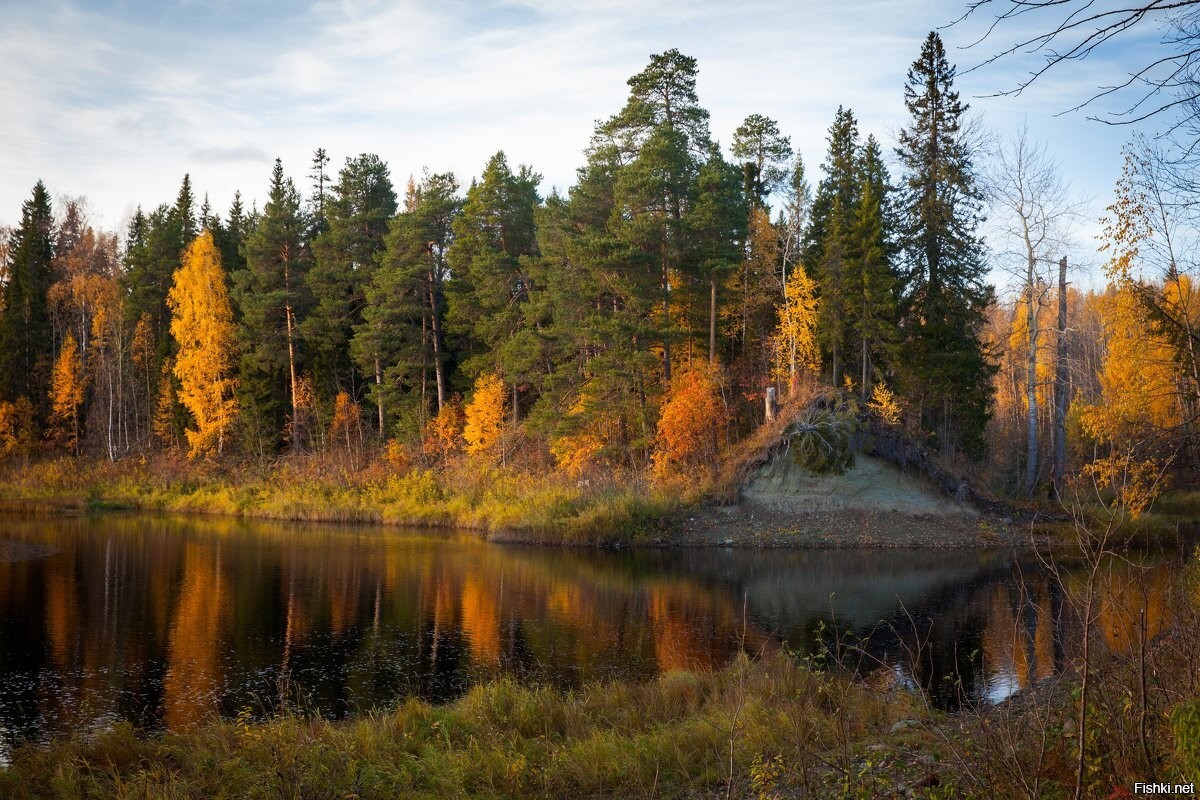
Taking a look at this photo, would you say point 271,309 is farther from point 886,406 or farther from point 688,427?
point 886,406

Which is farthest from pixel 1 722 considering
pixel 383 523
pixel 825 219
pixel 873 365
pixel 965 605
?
pixel 825 219

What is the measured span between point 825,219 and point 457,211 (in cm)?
2210

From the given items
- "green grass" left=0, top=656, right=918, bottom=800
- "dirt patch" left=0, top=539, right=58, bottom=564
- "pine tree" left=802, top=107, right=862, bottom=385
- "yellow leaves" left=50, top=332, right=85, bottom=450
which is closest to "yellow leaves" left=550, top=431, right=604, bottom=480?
"pine tree" left=802, top=107, right=862, bottom=385

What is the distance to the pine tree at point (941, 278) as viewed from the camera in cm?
3694

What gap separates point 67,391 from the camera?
5247 centimetres

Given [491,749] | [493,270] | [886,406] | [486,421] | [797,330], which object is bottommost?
[491,749]

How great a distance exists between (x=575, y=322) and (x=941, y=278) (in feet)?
54.2

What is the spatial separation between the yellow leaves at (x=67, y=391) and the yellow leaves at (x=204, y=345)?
8.25m

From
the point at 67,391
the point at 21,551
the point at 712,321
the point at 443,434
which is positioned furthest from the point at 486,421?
the point at 67,391

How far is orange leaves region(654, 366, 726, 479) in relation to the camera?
37125mm

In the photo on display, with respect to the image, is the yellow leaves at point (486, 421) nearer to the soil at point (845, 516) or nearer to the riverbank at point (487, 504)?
the riverbank at point (487, 504)

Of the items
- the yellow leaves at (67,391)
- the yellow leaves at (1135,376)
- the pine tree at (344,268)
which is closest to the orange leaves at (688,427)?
the yellow leaves at (1135,376)

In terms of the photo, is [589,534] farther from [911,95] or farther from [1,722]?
[911,95]

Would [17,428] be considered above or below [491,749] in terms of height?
above
